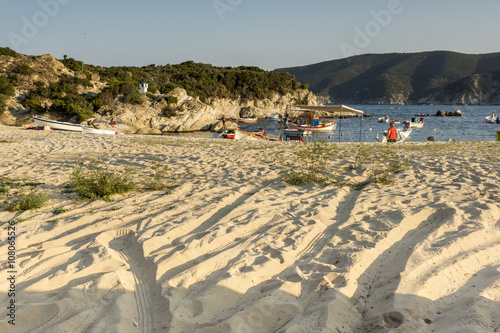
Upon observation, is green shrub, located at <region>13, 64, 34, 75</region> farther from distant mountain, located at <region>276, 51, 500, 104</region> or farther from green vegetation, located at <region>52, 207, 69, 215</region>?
distant mountain, located at <region>276, 51, 500, 104</region>

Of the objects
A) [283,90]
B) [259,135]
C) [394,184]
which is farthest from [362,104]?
[394,184]

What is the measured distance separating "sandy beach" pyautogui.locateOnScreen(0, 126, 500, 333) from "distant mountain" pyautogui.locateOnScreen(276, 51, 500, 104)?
17559 cm

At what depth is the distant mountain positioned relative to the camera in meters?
161

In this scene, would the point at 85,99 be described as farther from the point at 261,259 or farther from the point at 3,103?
the point at 261,259

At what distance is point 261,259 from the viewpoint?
3799 millimetres

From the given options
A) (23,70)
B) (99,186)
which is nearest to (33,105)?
(23,70)

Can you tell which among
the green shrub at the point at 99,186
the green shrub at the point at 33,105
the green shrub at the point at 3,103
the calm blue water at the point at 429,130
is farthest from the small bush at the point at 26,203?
the green shrub at the point at 33,105

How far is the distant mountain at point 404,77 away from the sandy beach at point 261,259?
17559cm

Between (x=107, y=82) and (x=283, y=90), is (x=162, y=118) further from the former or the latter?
(x=283, y=90)

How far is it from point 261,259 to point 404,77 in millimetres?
189845

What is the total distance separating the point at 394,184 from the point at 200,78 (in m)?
61.9

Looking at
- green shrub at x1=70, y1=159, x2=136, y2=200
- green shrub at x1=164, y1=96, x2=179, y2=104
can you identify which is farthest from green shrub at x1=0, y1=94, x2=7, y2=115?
green shrub at x1=70, y1=159, x2=136, y2=200

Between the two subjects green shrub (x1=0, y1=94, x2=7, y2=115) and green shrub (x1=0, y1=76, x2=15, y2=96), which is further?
green shrub (x1=0, y1=76, x2=15, y2=96)

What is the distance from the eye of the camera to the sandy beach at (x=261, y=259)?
2.76 m
